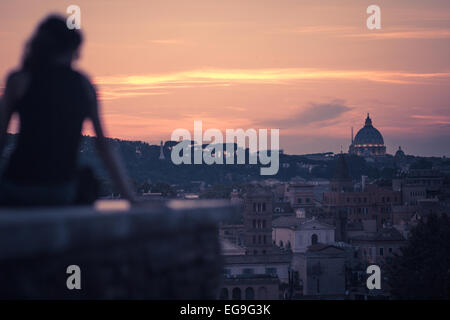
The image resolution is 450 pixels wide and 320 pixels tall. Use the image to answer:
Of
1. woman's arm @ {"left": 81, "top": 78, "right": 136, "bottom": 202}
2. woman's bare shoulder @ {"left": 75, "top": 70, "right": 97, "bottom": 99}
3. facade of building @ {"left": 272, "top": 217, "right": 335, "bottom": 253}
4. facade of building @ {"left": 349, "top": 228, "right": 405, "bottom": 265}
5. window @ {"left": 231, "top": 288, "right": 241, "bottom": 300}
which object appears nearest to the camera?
woman's bare shoulder @ {"left": 75, "top": 70, "right": 97, "bottom": 99}

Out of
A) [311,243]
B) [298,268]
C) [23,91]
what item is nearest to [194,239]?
[23,91]

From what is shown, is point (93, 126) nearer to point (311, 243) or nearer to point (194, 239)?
point (194, 239)

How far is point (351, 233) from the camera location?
10388 centimetres

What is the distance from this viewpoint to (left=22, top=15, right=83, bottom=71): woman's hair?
578 centimetres

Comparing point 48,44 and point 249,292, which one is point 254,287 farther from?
point 48,44

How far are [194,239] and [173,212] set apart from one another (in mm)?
395

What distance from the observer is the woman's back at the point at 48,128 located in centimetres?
562

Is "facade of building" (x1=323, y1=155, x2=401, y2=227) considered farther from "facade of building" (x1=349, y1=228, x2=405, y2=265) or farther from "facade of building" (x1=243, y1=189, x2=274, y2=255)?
"facade of building" (x1=243, y1=189, x2=274, y2=255)

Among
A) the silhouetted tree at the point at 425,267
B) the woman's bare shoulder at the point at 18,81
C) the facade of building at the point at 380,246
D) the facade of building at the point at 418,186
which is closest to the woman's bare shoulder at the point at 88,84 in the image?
the woman's bare shoulder at the point at 18,81

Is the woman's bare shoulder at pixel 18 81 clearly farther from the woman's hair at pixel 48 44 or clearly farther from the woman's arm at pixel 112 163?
the woman's arm at pixel 112 163

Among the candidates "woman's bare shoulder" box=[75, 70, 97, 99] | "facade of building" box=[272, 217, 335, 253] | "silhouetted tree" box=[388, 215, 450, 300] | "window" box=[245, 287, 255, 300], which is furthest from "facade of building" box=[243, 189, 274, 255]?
"woman's bare shoulder" box=[75, 70, 97, 99]

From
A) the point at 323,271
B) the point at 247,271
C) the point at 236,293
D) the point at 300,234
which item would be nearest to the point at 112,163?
the point at 236,293

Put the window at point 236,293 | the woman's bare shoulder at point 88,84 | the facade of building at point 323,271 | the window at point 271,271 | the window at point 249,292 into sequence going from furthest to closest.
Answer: the facade of building at point 323,271 → the window at point 271,271 → the window at point 249,292 → the window at point 236,293 → the woman's bare shoulder at point 88,84

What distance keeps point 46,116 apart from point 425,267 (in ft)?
170
